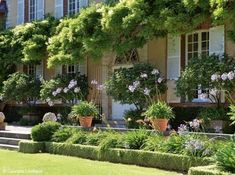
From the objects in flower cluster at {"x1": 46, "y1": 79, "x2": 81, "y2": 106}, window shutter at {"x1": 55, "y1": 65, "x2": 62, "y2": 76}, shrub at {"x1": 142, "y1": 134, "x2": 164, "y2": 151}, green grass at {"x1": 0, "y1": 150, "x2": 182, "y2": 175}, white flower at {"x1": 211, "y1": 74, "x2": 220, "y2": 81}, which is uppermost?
window shutter at {"x1": 55, "y1": 65, "x2": 62, "y2": 76}

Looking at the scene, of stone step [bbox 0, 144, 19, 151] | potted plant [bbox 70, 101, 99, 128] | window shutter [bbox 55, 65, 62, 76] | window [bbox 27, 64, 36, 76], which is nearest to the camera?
stone step [bbox 0, 144, 19, 151]

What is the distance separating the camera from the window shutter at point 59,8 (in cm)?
2417

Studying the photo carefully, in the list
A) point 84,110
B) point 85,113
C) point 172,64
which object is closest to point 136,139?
point 85,113

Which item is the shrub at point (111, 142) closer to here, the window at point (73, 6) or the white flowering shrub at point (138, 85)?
the white flowering shrub at point (138, 85)

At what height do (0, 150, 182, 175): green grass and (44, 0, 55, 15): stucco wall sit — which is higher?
(44, 0, 55, 15): stucco wall

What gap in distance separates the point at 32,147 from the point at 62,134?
93 centimetres

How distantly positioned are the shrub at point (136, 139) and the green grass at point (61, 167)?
770 mm

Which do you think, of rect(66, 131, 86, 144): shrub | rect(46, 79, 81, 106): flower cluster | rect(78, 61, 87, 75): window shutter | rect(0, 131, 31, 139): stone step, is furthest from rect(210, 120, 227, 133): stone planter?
→ rect(78, 61, 87, 75): window shutter

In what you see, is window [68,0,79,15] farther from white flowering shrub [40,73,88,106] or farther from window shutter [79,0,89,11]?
white flowering shrub [40,73,88,106]

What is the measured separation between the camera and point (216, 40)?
1705 cm

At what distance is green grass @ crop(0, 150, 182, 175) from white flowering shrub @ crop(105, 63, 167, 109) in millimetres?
4051

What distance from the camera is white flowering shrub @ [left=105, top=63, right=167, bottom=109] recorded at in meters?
17.2

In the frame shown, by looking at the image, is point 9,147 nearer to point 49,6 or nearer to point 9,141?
point 9,141

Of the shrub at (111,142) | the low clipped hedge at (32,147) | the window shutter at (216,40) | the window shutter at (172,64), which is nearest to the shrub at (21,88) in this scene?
the window shutter at (172,64)
